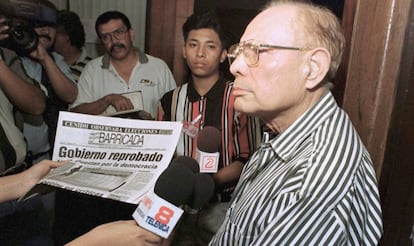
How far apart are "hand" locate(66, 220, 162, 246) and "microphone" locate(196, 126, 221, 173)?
0.52 meters

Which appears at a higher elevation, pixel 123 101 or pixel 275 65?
pixel 275 65

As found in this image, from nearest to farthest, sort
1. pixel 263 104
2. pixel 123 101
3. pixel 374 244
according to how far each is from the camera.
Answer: pixel 374 244 → pixel 263 104 → pixel 123 101

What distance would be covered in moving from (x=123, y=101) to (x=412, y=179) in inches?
52.3

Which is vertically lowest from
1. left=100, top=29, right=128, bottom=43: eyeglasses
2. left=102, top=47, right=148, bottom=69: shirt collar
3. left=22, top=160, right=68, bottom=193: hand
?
left=22, top=160, right=68, bottom=193: hand

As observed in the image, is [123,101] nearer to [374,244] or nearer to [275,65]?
[275,65]

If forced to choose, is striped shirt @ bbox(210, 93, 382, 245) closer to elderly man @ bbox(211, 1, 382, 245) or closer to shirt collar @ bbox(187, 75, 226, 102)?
elderly man @ bbox(211, 1, 382, 245)

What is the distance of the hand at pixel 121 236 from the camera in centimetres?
69

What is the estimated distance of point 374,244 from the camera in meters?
0.72

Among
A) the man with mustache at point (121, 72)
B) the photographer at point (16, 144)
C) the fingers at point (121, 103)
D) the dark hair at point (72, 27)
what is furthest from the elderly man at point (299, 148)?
the dark hair at point (72, 27)

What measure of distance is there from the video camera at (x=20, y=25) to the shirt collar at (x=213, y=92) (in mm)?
805

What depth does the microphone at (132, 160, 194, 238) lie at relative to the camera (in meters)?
0.68

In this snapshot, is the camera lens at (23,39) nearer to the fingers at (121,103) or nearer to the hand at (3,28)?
the hand at (3,28)

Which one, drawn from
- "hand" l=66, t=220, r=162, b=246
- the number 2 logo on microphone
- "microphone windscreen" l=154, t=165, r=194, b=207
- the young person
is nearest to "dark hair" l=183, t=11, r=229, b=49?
the young person

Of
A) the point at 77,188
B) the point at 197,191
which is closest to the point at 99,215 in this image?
the point at 77,188
